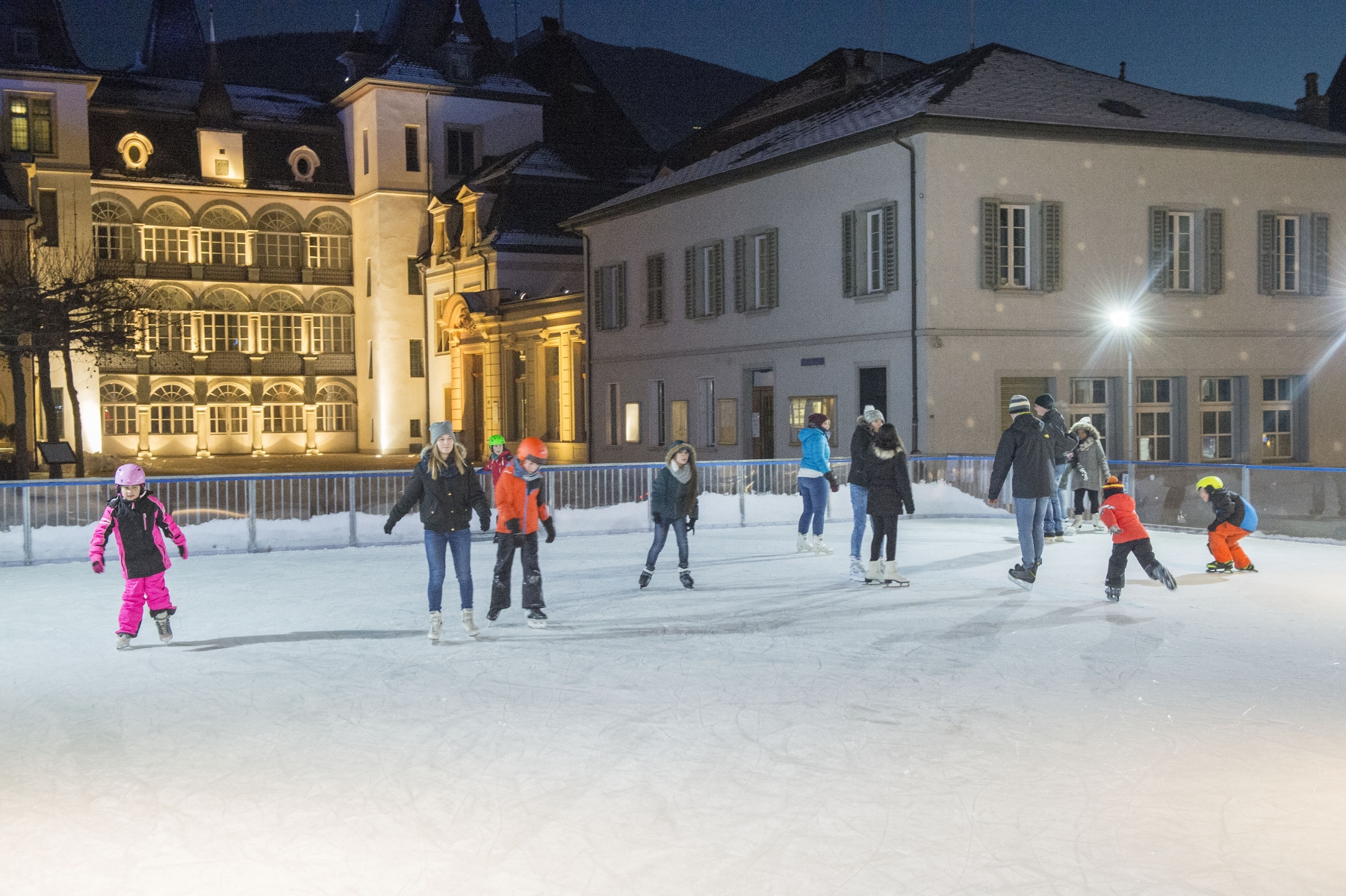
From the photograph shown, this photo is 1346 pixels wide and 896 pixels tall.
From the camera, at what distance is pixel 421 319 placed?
59.5 metres

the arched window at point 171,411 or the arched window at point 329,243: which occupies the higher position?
the arched window at point 329,243

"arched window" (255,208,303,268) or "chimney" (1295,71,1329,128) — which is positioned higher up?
"chimney" (1295,71,1329,128)

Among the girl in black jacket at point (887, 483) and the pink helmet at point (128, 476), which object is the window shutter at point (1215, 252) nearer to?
the girl in black jacket at point (887, 483)

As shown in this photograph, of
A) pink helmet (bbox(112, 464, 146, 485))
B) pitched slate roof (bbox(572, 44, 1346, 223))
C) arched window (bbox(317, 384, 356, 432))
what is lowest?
pink helmet (bbox(112, 464, 146, 485))

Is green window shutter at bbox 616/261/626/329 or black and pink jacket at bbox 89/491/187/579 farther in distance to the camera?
green window shutter at bbox 616/261/626/329

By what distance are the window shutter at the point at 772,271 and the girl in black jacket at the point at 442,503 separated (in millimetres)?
20963

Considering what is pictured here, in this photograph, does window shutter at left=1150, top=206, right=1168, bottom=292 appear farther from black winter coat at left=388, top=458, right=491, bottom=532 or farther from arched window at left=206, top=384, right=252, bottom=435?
arched window at left=206, top=384, right=252, bottom=435

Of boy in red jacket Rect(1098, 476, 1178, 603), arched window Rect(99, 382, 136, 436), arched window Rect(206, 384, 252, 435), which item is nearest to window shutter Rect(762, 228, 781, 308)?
boy in red jacket Rect(1098, 476, 1178, 603)

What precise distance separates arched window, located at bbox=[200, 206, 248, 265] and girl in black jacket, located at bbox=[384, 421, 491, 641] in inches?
2031

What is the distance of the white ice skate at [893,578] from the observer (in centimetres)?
1384

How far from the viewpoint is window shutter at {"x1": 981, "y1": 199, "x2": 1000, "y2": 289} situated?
27.0 m

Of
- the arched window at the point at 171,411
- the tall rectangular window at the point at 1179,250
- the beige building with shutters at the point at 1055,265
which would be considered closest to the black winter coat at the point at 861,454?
the beige building with shutters at the point at 1055,265

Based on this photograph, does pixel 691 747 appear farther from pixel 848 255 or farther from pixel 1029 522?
pixel 848 255

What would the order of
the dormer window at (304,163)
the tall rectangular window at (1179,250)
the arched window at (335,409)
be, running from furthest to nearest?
the dormer window at (304,163), the arched window at (335,409), the tall rectangular window at (1179,250)
